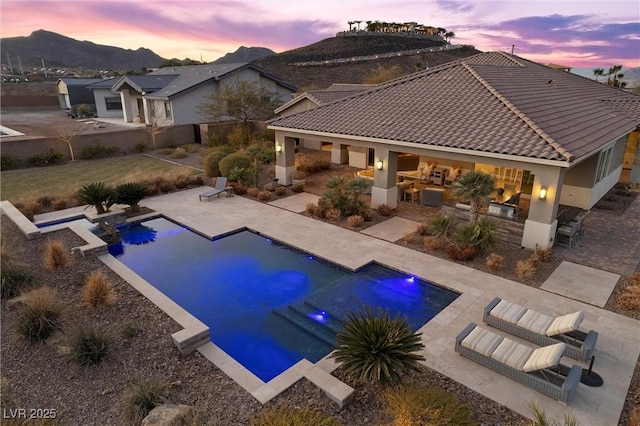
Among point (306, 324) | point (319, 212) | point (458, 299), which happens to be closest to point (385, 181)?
point (319, 212)

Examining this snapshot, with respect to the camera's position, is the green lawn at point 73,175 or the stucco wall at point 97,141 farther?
the stucco wall at point 97,141

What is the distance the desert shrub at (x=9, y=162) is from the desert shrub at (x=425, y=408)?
27.8 metres

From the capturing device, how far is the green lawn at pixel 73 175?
745 inches

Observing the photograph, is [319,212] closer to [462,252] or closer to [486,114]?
[462,252]

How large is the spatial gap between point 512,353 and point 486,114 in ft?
33.2

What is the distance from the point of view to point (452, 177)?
1836 centimetres

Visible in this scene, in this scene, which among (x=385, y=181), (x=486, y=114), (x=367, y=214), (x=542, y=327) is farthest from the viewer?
(x=385, y=181)

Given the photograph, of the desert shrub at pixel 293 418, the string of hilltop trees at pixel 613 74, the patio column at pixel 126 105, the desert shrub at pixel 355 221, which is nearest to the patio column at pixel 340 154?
the desert shrub at pixel 355 221

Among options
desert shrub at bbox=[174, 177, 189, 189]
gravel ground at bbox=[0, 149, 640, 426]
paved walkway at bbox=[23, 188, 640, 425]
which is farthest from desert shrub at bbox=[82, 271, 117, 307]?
desert shrub at bbox=[174, 177, 189, 189]

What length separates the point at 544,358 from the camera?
652 centimetres

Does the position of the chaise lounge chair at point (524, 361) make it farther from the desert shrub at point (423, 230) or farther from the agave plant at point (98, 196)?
the agave plant at point (98, 196)

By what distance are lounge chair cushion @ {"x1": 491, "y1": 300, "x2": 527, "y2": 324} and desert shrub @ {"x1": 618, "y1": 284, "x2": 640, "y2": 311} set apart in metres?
2.95

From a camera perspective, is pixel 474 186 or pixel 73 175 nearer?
pixel 474 186

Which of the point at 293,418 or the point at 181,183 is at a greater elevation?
the point at 181,183
